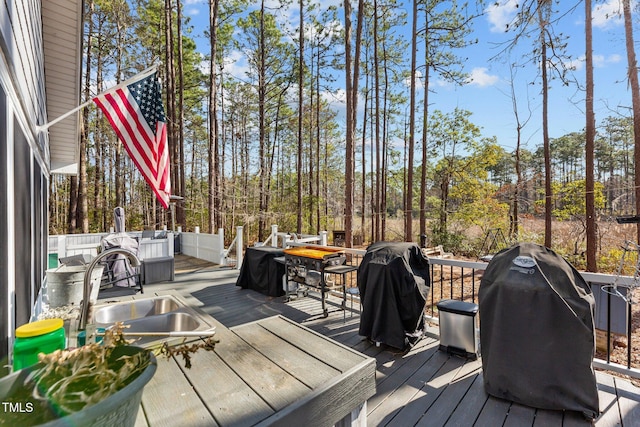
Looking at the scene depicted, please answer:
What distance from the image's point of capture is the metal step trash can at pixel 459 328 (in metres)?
2.92

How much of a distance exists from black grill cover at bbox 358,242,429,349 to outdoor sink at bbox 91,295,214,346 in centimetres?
190

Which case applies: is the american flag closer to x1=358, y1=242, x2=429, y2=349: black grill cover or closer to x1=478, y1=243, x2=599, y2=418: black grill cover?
x1=358, y1=242, x2=429, y2=349: black grill cover

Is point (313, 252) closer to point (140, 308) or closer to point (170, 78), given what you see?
point (140, 308)

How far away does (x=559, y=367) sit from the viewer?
2061 millimetres

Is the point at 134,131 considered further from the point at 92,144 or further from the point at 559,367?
the point at 92,144

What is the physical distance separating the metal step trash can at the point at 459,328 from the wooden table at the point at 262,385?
6.32 ft

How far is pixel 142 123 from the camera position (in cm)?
324

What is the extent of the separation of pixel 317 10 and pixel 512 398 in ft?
44.1

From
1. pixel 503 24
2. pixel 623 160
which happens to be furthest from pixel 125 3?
pixel 623 160

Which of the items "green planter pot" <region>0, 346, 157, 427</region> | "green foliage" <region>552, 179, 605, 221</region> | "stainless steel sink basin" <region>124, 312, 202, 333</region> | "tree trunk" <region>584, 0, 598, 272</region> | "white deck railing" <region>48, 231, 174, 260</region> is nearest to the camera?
"green planter pot" <region>0, 346, 157, 427</region>

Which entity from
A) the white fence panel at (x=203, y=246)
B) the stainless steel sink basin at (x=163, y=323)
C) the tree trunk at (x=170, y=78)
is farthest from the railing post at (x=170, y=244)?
the stainless steel sink basin at (x=163, y=323)

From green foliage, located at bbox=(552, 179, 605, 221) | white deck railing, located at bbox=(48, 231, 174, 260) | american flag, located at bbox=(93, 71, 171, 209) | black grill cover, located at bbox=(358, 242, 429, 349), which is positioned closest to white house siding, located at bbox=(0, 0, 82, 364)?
american flag, located at bbox=(93, 71, 171, 209)

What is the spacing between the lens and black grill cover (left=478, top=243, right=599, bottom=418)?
2018 millimetres

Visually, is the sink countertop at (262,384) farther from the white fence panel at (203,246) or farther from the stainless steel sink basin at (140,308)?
the white fence panel at (203,246)
